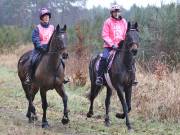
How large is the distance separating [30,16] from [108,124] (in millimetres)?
55400

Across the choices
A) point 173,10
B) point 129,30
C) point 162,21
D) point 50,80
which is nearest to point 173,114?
point 129,30

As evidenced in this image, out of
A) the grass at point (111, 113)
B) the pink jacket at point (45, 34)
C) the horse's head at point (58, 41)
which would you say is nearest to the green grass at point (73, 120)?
the grass at point (111, 113)

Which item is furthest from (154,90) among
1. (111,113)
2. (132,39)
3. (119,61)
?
(132,39)

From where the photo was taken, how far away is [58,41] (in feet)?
33.2

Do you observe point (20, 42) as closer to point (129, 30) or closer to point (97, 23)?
point (97, 23)

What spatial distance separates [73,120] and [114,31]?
8.18ft

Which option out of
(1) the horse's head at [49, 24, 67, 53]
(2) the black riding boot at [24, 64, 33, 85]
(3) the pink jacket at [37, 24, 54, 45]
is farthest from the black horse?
(2) the black riding boot at [24, 64, 33, 85]

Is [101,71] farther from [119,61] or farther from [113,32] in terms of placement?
[113,32]

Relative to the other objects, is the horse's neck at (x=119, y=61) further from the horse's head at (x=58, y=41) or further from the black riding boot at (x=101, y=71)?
the horse's head at (x=58, y=41)

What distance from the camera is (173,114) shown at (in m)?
11.3

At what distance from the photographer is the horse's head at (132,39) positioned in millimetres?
9977

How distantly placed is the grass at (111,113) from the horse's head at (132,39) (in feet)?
6.10

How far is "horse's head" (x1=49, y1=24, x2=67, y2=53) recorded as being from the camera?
394 inches

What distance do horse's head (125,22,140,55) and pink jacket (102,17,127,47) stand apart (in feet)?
2.12
